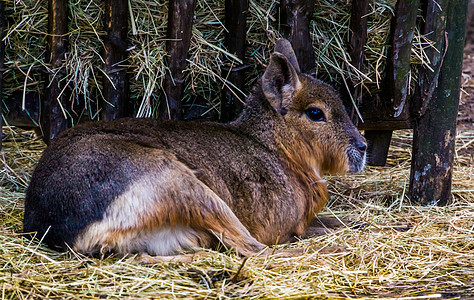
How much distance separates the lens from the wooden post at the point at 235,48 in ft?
18.4

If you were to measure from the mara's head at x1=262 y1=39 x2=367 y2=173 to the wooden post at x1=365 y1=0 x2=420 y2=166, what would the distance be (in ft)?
1.86

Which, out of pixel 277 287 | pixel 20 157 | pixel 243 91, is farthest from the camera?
pixel 20 157

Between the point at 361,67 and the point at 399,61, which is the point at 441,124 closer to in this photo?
the point at 399,61

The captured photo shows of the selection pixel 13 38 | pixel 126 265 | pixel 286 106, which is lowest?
pixel 126 265

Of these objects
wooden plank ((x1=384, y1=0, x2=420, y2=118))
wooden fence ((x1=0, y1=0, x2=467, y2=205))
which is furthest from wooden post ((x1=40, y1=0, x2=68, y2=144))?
wooden plank ((x1=384, y1=0, x2=420, y2=118))

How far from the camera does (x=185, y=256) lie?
4688 millimetres

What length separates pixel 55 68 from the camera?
223 inches

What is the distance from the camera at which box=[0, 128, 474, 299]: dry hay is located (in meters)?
4.07

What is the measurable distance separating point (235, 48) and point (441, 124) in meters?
2.06

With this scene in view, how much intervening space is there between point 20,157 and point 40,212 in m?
3.03

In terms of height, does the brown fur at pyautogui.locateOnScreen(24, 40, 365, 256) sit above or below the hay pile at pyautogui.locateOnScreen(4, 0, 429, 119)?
below

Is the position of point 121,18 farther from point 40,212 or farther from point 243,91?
point 40,212

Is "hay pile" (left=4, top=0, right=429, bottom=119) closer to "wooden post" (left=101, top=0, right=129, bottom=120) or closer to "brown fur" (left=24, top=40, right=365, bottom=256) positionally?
"wooden post" (left=101, top=0, right=129, bottom=120)

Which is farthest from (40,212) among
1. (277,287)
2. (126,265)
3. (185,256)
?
(277,287)
